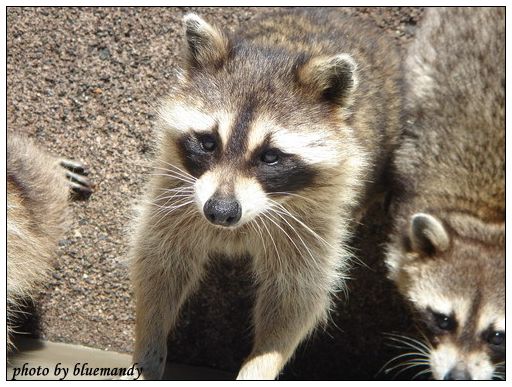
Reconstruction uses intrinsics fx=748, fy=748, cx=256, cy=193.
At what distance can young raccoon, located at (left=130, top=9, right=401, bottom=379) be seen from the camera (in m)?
2.63

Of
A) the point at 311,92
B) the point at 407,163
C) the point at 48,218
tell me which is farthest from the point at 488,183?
the point at 48,218

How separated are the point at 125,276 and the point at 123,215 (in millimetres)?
306

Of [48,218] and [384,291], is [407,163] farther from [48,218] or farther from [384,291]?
[48,218]

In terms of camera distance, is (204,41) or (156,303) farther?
(156,303)

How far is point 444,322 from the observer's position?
3248mm

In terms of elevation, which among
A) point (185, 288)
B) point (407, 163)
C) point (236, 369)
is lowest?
point (236, 369)

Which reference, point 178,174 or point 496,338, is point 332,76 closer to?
point 178,174

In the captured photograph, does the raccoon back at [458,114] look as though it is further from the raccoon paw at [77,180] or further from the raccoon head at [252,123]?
the raccoon paw at [77,180]

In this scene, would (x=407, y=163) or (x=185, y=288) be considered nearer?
(x=185, y=288)

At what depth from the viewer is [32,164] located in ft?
11.2

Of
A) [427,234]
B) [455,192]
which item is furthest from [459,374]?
[455,192]

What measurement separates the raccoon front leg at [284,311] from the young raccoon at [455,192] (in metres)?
0.48

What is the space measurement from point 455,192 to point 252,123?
1.34 m

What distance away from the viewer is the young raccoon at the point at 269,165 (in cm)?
263
